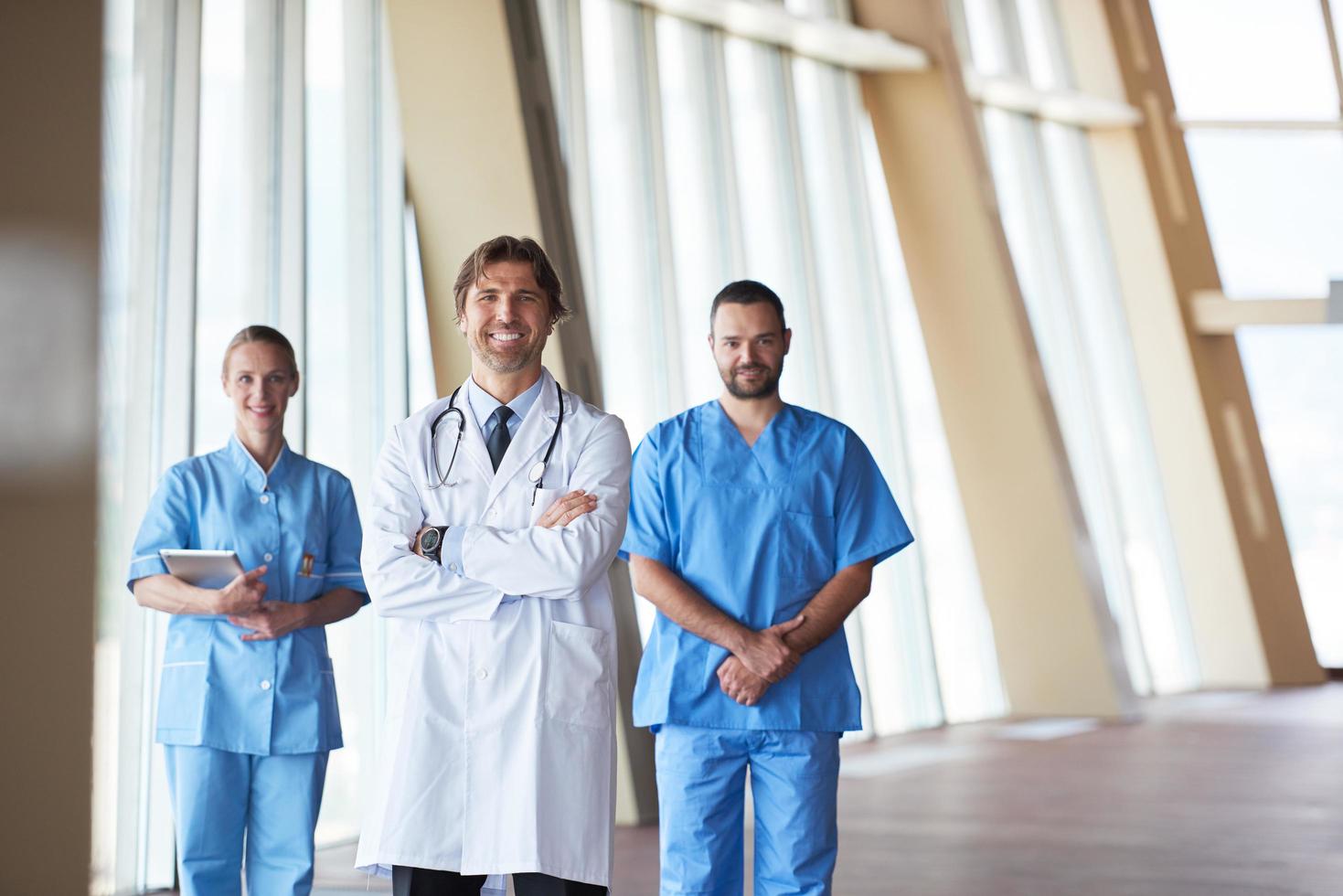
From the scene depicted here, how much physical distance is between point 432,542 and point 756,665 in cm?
62

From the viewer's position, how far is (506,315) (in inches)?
67.0

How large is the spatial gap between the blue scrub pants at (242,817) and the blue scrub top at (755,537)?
0.65 meters

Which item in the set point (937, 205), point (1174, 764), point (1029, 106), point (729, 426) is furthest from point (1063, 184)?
point (729, 426)

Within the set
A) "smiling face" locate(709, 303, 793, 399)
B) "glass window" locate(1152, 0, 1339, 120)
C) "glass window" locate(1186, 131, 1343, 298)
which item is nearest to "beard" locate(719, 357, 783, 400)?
"smiling face" locate(709, 303, 793, 399)

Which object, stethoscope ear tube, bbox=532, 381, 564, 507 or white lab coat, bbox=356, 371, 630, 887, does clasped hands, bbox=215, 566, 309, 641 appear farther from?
stethoscope ear tube, bbox=532, 381, 564, 507

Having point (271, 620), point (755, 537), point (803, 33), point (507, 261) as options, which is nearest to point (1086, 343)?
point (803, 33)

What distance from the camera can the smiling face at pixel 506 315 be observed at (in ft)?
5.61

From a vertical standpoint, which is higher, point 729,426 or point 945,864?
point 729,426

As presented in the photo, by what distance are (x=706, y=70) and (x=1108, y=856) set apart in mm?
4069

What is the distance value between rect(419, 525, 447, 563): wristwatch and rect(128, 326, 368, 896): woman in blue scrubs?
0.58m

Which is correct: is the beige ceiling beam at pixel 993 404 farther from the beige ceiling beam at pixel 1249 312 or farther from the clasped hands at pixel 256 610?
the clasped hands at pixel 256 610

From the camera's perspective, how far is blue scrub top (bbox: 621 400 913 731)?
6.75 ft

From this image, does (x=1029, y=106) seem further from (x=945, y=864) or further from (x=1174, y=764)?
(x=945, y=864)

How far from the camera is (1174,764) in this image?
4.48 metres
